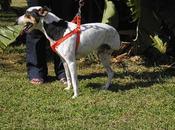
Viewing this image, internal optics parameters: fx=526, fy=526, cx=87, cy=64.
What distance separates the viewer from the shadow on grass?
22.0 feet

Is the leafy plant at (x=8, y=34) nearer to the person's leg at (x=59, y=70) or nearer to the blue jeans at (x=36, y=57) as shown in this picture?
the blue jeans at (x=36, y=57)

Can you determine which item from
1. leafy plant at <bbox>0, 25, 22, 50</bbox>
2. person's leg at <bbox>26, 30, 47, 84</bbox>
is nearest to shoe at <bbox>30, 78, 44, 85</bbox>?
person's leg at <bbox>26, 30, 47, 84</bbox>

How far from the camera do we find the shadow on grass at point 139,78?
22.0ft

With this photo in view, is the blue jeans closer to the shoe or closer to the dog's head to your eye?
the shoe

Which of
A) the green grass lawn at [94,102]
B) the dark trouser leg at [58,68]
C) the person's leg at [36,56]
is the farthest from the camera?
the dark trouser leg at [58,68]

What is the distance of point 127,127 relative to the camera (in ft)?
17.0

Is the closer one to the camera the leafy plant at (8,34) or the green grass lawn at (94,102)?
the green grass lawn at (94,102)

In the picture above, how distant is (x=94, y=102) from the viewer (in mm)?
6000

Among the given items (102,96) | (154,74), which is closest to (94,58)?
(154,74)

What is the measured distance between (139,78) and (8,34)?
188 cm

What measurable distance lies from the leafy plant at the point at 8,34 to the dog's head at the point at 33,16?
81cm

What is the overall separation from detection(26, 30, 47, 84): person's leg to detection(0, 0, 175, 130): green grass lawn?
15 centimetres

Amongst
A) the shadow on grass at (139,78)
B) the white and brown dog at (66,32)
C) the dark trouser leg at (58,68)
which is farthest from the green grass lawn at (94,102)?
the white and brown dog at (66,32)

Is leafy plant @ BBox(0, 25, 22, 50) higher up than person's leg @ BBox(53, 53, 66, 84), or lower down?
higher up
